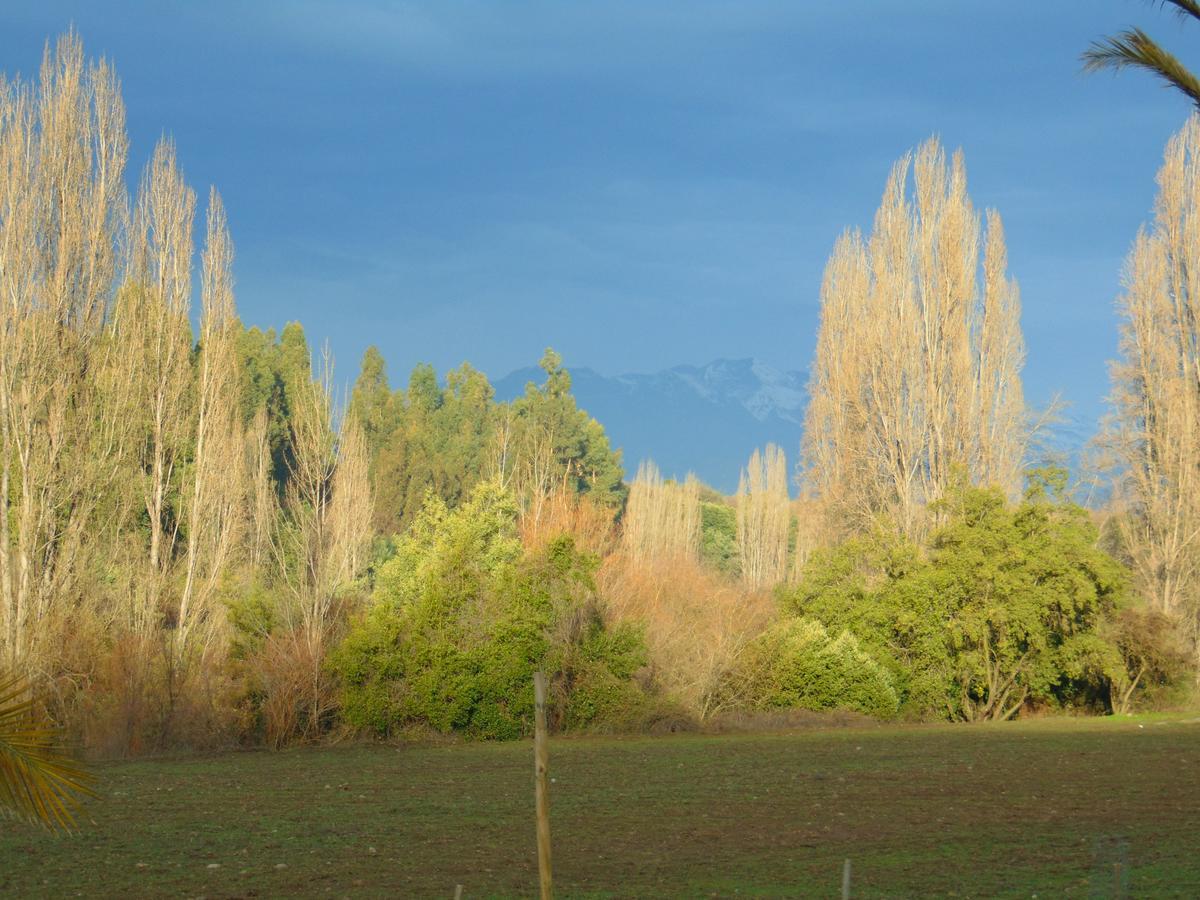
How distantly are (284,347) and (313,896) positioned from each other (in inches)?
2289

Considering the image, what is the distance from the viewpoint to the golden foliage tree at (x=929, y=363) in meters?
36.2

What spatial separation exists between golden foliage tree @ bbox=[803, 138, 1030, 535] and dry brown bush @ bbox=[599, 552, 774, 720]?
28.7 feet

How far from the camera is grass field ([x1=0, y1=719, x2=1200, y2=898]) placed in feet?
29.6

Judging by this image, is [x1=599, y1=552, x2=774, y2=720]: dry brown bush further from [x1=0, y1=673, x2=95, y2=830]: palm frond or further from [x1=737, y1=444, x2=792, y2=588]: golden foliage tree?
[x1=737, y1=444, x2=792, y2=588]: golden foliage tree

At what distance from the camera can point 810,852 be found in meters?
10.5

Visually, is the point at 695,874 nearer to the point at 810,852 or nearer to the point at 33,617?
the point at 810,852

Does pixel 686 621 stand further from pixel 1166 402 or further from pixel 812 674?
pixel 1166 402

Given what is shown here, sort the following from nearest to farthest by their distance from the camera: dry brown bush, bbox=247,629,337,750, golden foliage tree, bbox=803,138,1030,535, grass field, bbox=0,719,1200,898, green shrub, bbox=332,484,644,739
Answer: grass field, bbox=0,719,1200,898 < dry brown bush, bbox=247,629,337,750 < green shrub, bbox=332,484,644,739 < golden foliage tree, bbox=803,138,1030,535

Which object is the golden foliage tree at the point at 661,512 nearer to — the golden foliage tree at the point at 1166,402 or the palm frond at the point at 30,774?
the golden foliage tree at the point at 1166,402

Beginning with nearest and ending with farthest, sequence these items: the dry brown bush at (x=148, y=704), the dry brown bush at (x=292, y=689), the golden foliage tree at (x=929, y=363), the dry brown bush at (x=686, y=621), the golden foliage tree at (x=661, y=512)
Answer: the dry brown bush at (x=148, y=704) < the dry brown bush at (x=292, y=689) < the dry brown bush at (x=686, y=621) < the golden foliage tree at (x=929, y=363) < the golden foliage tree at (x=661, y=512)

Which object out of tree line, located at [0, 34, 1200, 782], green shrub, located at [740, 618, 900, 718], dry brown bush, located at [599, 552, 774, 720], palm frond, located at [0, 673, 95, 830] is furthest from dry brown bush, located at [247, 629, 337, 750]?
palm frond, located at [0, 673, 95, 830]

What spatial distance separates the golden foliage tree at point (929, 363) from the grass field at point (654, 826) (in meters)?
16.4

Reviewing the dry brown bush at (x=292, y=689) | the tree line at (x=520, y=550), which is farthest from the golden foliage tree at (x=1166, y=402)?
the dry brown bush at (x=292, y=689)

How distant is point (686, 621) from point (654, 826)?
15.9 meters
